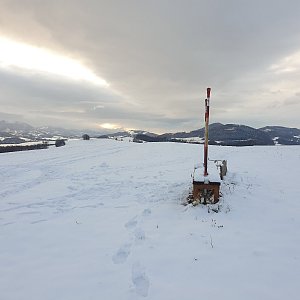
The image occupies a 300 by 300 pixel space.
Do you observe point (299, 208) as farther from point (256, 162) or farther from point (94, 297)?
point (256, 162)

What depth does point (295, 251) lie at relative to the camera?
6.27 metres

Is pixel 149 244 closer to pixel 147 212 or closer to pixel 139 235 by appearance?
pixel 139 235

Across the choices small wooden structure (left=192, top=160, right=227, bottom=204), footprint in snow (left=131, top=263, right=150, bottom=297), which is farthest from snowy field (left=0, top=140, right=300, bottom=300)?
small wooden structure (left=192, top=160, right=227, bottom=204)

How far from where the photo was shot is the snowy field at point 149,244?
16.5 ft

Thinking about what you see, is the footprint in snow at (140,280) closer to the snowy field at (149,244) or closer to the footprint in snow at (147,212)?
the snowy field at (149,244)

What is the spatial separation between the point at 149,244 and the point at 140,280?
1.51 m

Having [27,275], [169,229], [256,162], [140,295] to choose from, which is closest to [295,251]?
[169,229]

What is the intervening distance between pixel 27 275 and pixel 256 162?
16.7 m

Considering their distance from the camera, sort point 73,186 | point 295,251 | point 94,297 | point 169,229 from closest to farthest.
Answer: point 94,297
point 295,251
point 169,229
point 73,186

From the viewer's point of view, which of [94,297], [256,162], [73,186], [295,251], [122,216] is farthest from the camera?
[256,162]

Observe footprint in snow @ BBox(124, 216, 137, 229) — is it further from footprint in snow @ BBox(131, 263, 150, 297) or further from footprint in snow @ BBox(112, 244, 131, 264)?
footprint in snow @ BBox(131, 263, 150, 297)

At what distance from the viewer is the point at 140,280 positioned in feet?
17.4

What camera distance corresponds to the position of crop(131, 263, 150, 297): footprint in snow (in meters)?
4.93

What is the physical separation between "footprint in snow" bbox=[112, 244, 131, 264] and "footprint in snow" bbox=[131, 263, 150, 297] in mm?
400
